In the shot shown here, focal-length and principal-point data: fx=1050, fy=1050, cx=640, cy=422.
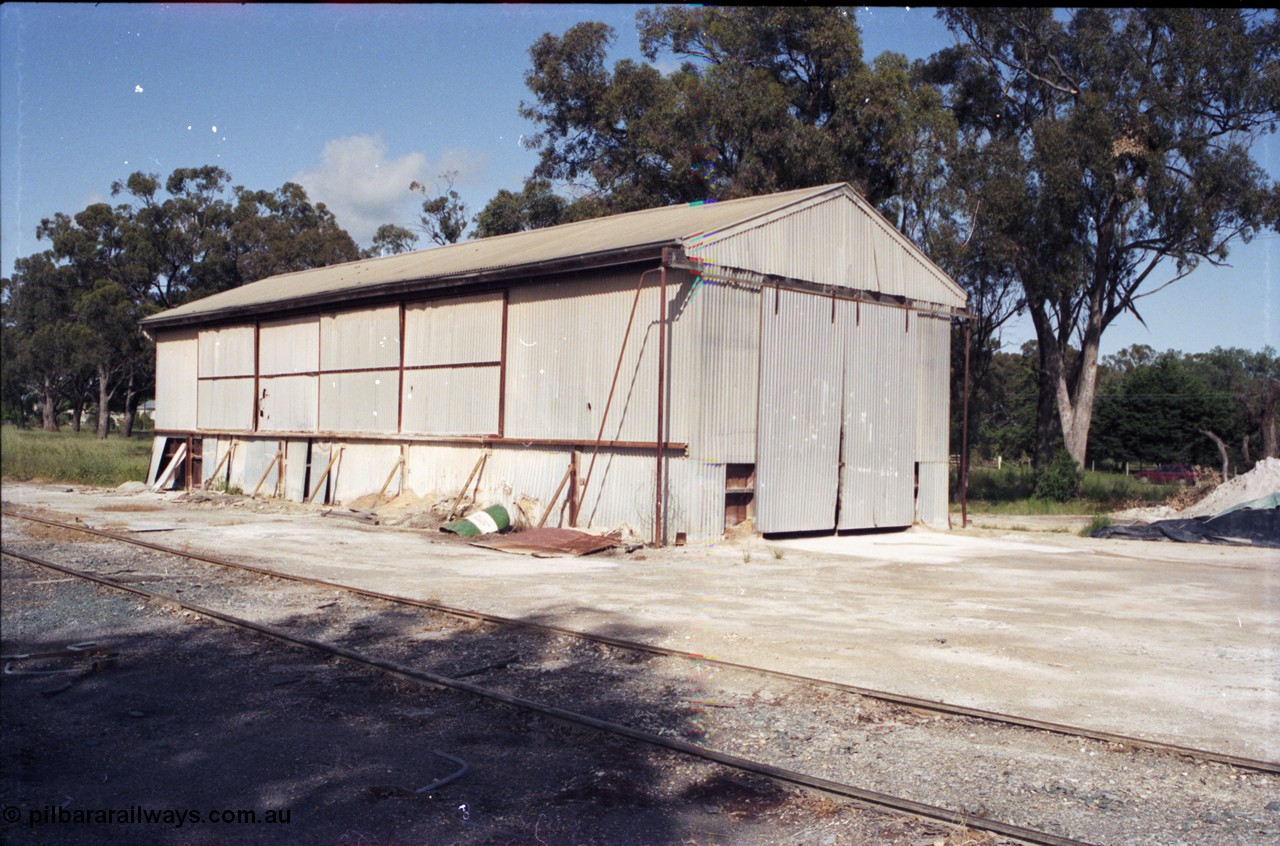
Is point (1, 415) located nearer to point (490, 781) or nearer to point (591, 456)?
point (490, 781)

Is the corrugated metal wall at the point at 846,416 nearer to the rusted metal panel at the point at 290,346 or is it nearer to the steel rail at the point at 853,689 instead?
the steel rail at the point at 853,689

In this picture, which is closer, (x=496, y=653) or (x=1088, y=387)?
(x=496, y=653)

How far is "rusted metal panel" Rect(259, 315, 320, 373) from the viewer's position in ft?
90.5

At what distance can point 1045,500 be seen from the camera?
32656 millimetres

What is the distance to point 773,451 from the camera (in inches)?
760

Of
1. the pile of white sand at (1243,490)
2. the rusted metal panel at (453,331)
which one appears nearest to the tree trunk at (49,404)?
the rusted metal panel at (453,331)

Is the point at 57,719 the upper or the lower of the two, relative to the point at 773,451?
lower

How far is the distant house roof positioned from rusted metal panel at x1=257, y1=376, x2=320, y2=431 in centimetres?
199

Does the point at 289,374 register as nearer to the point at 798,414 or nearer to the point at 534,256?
the point at 534,256

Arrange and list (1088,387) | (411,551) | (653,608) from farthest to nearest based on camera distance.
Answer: (1088,387), (411,551), (653,608)

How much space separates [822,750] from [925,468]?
1699 centimetres

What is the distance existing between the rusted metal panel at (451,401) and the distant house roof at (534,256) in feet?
6.43

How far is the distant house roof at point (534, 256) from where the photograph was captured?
18969 millimetres

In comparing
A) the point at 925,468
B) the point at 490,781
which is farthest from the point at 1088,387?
the point at 490,781
